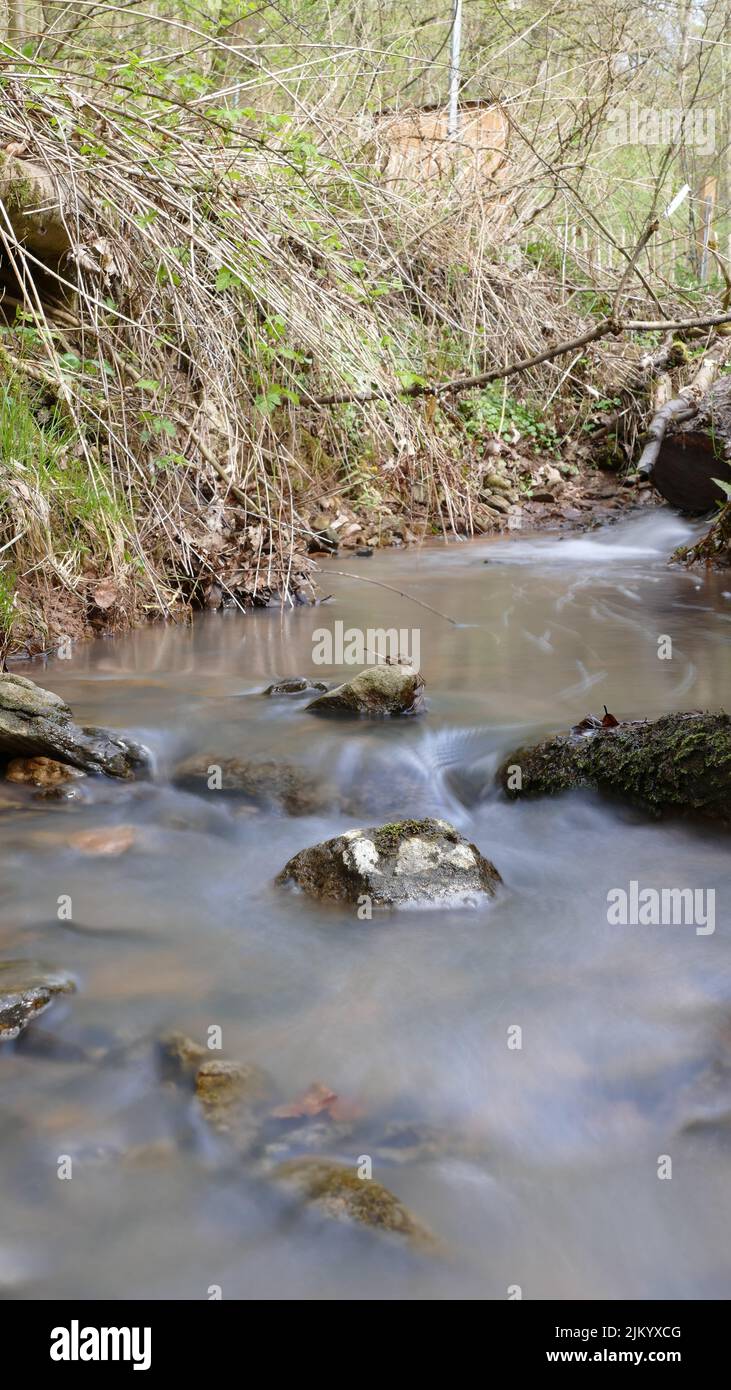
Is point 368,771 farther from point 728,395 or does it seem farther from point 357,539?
point 728,395

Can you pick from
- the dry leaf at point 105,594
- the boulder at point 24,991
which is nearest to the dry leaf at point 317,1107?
the boulder at point 24,991

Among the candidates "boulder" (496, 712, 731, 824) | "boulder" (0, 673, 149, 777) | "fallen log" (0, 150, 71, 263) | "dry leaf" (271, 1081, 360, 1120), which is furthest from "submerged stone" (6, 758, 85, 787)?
"fallen log" (0, 150, 71, 263)

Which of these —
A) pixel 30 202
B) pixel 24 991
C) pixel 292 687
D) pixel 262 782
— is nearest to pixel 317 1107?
pixel 24 991

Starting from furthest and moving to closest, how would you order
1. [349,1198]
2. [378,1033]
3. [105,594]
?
[105,594] < [378,1033] < [349,1198]

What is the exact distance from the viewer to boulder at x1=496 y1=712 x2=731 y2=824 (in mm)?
3002

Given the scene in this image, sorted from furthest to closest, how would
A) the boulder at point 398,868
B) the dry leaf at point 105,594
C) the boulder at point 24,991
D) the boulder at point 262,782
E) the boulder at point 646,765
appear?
1. the dry leaf at point 105,594
2. the boulder at point 262,782
3. the boulder at point 646,765
4. the boulder at point 398,868
5. the boulder at point 24,991

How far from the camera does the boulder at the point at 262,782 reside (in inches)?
132

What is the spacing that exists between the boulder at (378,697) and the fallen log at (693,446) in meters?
4.42

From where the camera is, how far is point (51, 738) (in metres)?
3.43

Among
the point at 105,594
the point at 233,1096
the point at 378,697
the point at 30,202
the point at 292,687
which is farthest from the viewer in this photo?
the point at 105,594

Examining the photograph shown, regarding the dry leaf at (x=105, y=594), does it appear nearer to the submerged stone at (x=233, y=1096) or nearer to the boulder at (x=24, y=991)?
the boulder at (x=24, y=991)

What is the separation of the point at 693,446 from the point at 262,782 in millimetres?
5988

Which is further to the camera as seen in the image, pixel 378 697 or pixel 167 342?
pixel 167 342

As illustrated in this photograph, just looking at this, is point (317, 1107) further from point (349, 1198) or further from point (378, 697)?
point (378, 697)
